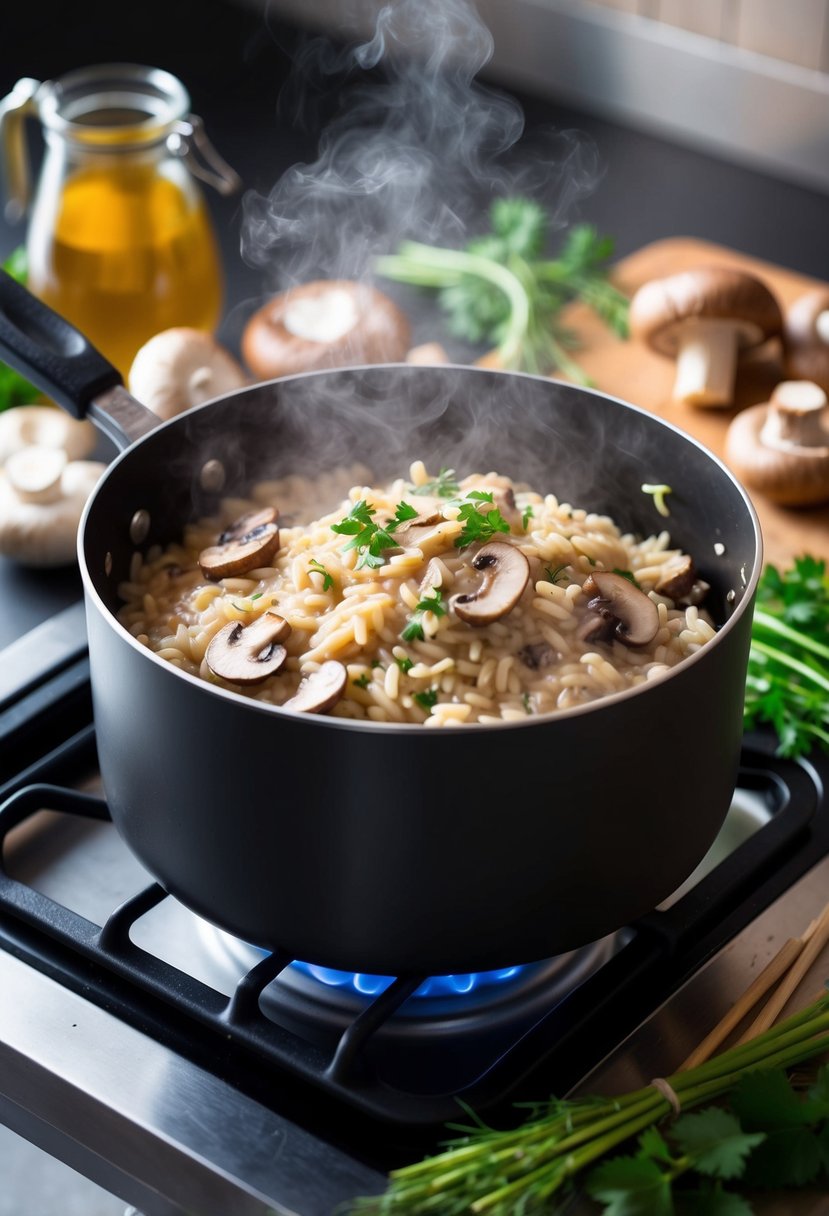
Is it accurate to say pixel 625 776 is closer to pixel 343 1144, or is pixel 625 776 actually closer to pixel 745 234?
pixel 343 1144

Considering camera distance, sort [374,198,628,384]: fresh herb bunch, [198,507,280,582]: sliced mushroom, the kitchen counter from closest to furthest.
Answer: [198,507,280,582]: sliced mushroom → [374,198,628,384]: fresh herb bunch → the kitchen counter

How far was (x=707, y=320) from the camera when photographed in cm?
232

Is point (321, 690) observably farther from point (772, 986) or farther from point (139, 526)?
point (772, 986)

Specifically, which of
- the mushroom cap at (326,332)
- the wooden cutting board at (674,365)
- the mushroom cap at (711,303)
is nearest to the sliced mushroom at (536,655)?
the wooden cutting board at (674,365)

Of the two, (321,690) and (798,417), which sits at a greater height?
(321,690)

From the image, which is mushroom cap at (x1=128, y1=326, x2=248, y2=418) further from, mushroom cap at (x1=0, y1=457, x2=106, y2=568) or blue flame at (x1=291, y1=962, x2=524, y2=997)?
blue flame at (x1=291, y1=962, x2=524, y2=997)

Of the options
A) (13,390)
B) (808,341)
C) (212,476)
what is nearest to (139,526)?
(212,476)

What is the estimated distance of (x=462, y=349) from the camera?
2.56 metres

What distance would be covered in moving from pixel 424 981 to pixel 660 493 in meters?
0.61

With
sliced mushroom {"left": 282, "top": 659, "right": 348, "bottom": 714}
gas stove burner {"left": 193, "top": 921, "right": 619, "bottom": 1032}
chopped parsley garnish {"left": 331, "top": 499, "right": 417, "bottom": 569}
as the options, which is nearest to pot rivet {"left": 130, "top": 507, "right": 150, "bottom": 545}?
chopped parsley garnish {"left": 331, "top": 499, "right": 417, "bottom": 569}

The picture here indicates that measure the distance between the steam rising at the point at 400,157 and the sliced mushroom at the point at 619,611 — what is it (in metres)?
1.09

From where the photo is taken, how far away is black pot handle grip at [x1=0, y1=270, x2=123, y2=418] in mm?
1610

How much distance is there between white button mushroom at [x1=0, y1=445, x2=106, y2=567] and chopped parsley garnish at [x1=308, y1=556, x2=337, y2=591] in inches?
23.7

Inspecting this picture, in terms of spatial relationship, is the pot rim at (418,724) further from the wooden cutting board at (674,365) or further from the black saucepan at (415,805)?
the wooden cutting board at (674,365)
